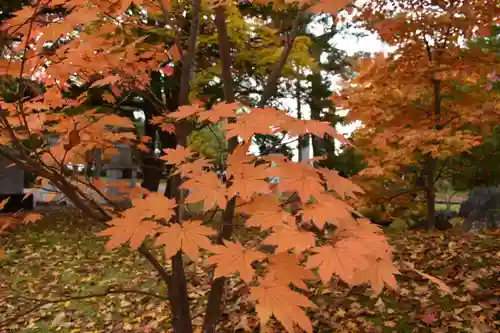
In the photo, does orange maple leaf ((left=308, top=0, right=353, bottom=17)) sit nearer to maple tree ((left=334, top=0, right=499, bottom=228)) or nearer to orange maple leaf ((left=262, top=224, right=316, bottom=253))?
orange maple leaf ((left=262, top=224, right=316, bottom=253))

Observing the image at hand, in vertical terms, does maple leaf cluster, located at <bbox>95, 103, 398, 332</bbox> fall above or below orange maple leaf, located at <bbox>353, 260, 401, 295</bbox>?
above

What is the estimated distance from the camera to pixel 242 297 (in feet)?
14.4

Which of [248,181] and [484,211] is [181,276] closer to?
[248,181]

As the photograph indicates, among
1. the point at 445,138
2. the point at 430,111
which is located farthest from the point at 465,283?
the point at 430,111

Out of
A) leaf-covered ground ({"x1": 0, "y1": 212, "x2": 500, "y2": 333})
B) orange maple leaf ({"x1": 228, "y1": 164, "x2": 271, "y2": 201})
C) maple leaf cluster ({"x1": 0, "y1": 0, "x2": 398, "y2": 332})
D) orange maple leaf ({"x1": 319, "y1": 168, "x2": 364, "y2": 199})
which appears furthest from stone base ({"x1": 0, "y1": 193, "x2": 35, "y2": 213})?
orange maple leaf ({"x1": 319, "y1": 168, "x2": 364, "y2": 199})

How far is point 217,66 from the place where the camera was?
5211 millimetres

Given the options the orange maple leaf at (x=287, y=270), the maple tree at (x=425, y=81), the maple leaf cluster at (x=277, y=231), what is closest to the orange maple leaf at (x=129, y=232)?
the maple leaf cluster at (x=277, y=231)

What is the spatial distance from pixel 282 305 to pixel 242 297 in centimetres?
315

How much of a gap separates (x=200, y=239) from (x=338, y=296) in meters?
2.84

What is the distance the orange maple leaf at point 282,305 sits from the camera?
1.35m

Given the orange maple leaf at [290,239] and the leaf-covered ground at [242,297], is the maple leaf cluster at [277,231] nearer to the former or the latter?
the orange maple leaf at [290,239]

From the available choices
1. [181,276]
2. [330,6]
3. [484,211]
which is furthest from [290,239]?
[484,211]

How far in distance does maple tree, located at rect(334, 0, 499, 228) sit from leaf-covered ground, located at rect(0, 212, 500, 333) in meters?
1.36

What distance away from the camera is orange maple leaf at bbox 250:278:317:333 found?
1.35 metres
